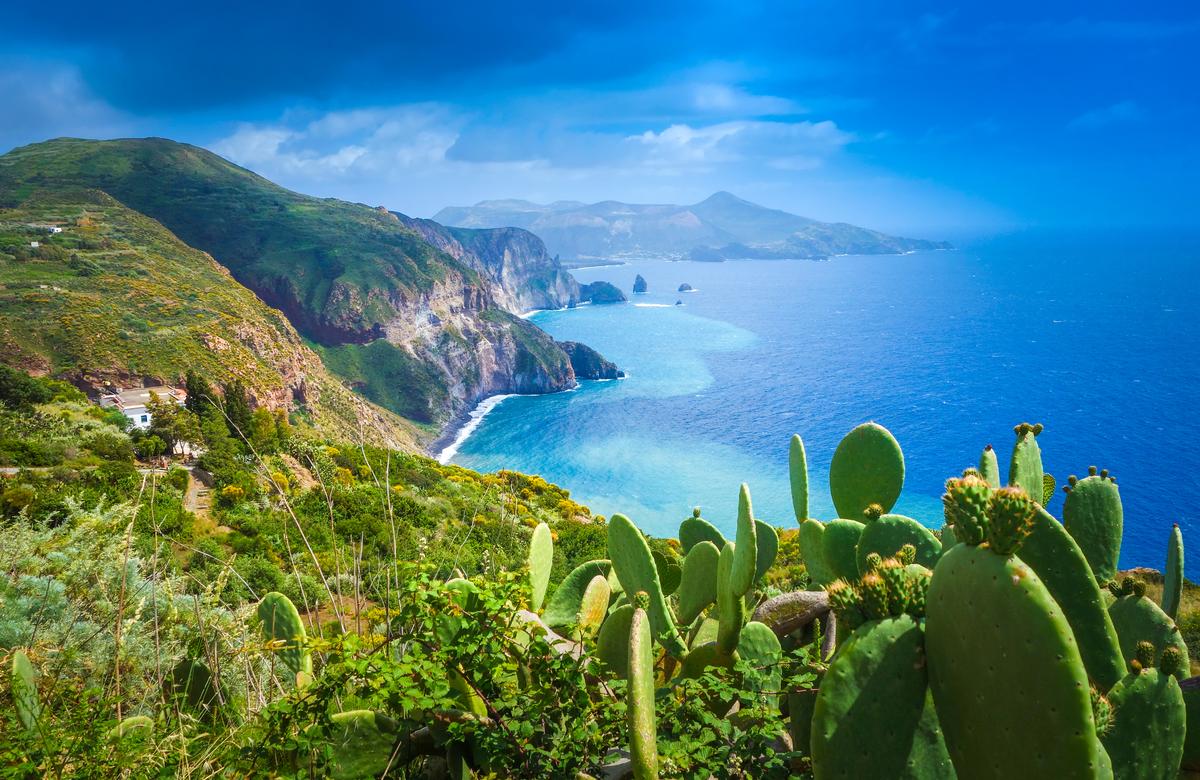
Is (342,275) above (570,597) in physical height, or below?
above

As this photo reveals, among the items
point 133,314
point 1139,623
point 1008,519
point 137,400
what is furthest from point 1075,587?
point 133,314

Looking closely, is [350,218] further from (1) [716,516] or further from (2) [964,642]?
(2) [964,642]

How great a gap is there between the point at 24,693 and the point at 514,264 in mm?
154385

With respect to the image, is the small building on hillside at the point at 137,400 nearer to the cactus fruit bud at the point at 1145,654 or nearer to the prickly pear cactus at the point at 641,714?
the prickly pear cactus at the point at 641,714

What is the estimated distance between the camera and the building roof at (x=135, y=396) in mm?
25875

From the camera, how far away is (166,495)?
42.7 feet

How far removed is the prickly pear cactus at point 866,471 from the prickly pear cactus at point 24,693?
138 inches

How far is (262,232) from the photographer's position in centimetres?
8000

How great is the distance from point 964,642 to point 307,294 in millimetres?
80809

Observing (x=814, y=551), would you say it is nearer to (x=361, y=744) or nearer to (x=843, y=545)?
(x=843, y=545)

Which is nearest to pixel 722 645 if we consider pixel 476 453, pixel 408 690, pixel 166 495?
pixel 408 690

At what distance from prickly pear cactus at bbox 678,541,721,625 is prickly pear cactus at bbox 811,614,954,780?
1716mm

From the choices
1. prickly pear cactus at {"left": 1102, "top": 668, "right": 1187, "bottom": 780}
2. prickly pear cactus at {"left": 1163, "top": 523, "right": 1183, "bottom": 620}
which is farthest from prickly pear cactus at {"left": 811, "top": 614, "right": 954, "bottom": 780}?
prickly pear cactus at {"left": 1163, "top": 523, "right": 1183, "bottom": 620}

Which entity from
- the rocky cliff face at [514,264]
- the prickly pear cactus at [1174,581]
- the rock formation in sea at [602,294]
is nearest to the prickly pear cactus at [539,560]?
the prickly pear cactus at [1174,581]
